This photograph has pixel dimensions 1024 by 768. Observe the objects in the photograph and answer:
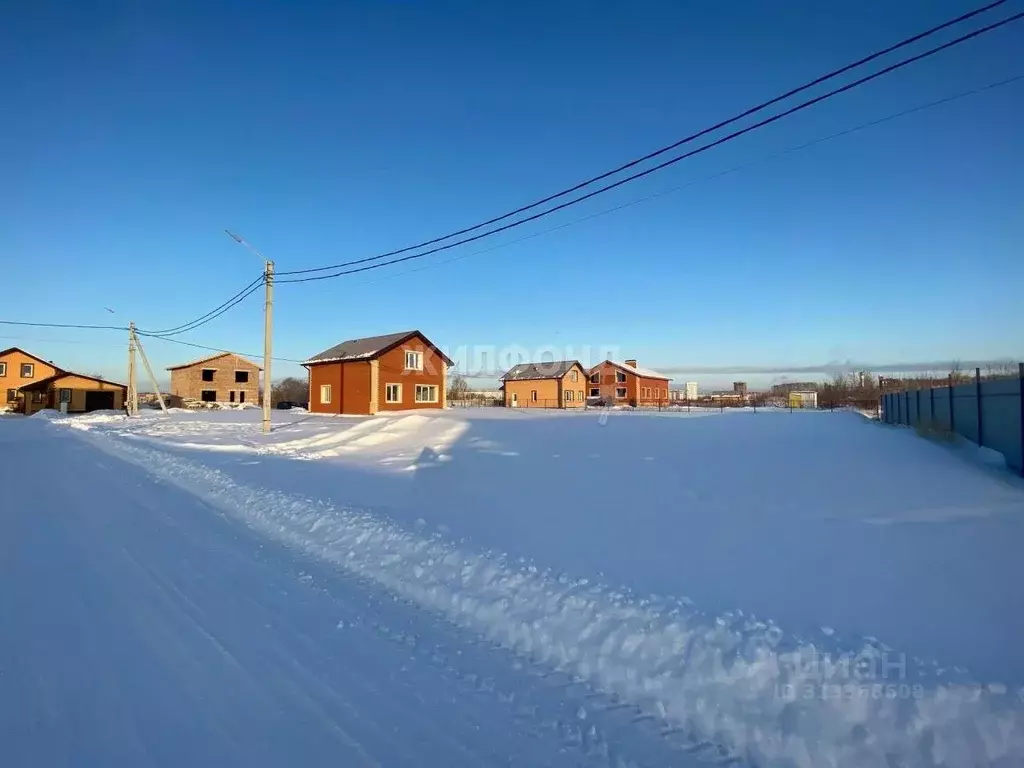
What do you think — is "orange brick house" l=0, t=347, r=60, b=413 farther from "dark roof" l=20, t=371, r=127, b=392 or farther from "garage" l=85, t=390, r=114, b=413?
"garage" l=85, t=390, r=114, b=413

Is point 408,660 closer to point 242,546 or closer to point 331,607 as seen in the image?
point 331,607

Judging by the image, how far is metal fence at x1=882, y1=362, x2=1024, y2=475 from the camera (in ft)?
38.8

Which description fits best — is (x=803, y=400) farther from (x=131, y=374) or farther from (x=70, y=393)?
(x=70, y=393)

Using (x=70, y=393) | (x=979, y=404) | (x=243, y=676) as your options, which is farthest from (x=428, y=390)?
(x=70, y=393)

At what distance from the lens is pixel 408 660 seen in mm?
4238

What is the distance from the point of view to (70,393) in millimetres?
55000

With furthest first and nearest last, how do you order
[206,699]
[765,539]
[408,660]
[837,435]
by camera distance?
[837,435] → [765,539] → [408,660] → [206,699]

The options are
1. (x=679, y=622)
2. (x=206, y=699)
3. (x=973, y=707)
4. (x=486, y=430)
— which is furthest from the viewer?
(x=486, y=430)

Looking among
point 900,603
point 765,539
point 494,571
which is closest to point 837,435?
point 765,539

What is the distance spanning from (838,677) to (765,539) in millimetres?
3309

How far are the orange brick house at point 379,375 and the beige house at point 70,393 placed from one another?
101 ft

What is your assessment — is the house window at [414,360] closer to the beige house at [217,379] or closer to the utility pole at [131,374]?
the utility pole at [131,374]

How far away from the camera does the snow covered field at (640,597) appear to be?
11.1 feet

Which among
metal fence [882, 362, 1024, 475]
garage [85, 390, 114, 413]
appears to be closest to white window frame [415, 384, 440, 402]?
metal fence [882, 362, 1024, 475]
